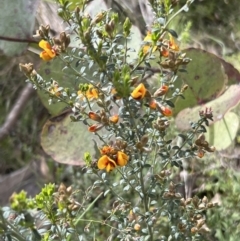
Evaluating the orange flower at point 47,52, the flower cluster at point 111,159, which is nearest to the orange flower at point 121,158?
the flower cluster at point 111,159

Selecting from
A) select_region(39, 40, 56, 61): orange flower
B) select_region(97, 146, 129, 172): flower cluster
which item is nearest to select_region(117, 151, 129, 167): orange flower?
select_region(97, 146, 129, 172): flower cluster

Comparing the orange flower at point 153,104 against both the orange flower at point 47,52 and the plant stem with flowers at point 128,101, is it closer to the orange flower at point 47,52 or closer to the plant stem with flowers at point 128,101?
the plant stem with flowers at point 128,101

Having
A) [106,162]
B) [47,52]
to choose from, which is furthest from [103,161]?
[47,52]

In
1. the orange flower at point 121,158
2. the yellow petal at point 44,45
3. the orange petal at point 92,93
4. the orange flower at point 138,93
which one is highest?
the yellow petal at point 44,45

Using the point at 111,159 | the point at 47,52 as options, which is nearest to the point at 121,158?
the point at 111,159

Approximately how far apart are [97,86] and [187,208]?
19cm

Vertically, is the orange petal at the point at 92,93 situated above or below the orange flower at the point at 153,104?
above

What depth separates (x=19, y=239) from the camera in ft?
1.43

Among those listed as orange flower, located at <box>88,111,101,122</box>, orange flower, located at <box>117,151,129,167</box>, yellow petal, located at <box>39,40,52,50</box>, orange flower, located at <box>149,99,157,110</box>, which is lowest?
orange flower, located at <box>117,151,129,167</box>

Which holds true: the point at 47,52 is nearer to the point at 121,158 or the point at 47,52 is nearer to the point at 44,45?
the point at 44,45

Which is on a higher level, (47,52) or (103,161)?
(47,52)

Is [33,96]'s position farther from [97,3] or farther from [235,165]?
[235,165]

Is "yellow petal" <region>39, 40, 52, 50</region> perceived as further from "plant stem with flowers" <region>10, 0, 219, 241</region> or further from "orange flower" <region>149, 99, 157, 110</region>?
"orange flower" <region>149, 99, 157, 110</region>

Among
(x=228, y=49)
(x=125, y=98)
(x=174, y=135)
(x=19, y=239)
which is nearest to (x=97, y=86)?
(x=125, y=98)
